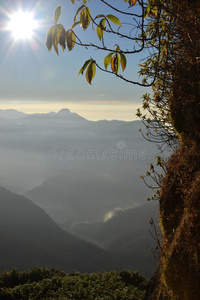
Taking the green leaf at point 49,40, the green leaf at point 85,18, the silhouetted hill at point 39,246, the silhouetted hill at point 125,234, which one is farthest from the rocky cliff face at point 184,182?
the silhouetted hill at point 125,234

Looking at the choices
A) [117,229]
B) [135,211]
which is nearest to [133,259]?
[117,229]

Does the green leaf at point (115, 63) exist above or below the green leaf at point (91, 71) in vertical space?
above

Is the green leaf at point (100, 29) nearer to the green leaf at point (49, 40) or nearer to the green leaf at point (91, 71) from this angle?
the green leaf at point (91, 71)

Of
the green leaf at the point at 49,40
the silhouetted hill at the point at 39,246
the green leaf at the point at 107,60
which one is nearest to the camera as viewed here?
the green leaf at the point at 49,40

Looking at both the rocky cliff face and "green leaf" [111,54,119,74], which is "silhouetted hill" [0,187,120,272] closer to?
the rocky cliff face

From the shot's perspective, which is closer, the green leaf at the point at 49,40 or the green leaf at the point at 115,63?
the green leaf at the point at 49,40

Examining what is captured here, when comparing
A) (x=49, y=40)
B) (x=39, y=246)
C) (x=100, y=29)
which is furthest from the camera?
(x=39, y=246)

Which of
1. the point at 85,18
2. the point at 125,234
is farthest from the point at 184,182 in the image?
the point at 125,234

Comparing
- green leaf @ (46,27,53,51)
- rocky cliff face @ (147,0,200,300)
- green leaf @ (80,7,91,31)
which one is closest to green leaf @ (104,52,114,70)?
green leaf @ (80,7,91,31)

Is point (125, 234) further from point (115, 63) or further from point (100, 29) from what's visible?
point (100, 29)
